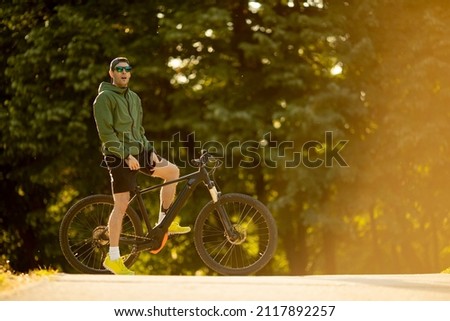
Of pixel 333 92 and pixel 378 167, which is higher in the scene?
pixel 333 92

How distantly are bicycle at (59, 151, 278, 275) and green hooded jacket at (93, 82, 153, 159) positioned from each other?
→ 0.48 m

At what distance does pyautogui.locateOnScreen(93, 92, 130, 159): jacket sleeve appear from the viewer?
313 inches

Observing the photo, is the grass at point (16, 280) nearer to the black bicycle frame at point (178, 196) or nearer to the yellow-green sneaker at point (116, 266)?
the yellow-green sneaker at point (116, 266)

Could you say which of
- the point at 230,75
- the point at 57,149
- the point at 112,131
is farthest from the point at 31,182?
the point at 112,131

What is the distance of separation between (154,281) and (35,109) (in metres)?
10.5

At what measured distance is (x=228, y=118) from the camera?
15.8m

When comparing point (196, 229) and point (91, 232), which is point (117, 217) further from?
point (196, 229)

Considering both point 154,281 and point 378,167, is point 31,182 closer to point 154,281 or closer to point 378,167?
point 378,167

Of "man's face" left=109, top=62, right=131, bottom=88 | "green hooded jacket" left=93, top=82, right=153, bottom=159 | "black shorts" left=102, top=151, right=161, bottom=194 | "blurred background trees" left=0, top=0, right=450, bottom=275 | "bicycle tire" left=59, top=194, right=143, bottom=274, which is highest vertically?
"man's face" left=109, top=62, right=131, bottom=88

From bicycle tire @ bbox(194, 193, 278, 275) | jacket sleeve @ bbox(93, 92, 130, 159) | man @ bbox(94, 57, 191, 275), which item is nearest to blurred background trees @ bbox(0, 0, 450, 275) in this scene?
bicycle tire @ bbox(194, 193, 278, 275)

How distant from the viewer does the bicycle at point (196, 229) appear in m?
8.21

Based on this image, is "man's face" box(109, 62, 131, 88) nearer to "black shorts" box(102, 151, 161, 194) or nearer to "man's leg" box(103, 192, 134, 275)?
"black shorts" box(102, 151, 161, 194)

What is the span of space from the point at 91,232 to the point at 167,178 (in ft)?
3.31

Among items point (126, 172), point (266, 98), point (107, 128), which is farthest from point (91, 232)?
point (266, 98)
